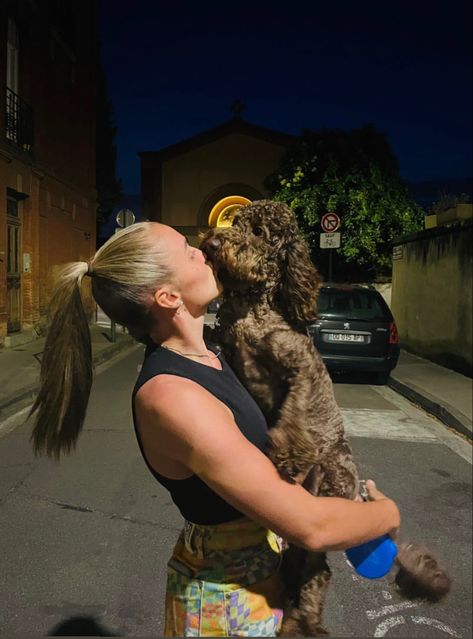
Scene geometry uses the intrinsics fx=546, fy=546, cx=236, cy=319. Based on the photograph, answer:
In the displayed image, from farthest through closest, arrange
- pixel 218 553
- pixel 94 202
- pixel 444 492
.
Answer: pixel 94 202 → pixel 444 492 → pixel 218 553

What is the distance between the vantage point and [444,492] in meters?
4.55

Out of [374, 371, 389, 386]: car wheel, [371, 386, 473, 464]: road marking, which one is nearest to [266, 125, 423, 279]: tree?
[374, 371, 389, 386]: car wheel

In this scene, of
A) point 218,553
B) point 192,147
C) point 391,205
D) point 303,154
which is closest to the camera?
point 218,553

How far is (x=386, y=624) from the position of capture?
2.72 m

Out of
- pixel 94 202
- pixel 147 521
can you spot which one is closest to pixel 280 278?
pixel 147 521

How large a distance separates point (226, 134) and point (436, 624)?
26.5 meters

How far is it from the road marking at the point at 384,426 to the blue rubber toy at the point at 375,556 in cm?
483

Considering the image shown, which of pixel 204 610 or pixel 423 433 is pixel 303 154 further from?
pixel 204 610

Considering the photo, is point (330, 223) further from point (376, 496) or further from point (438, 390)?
point (376, 496)

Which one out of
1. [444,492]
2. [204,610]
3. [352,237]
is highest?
Result: [352,237]

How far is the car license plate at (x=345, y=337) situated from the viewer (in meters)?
8.18

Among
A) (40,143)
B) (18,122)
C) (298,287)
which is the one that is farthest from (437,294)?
(298,287)

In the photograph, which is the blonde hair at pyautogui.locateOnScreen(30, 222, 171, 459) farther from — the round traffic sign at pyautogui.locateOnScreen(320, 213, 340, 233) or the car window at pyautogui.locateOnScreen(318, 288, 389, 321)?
the round traffic sign at pyautogui.locateOnScreen(320, 213, 340, 233)

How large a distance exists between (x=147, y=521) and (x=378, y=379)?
20.9 feet
